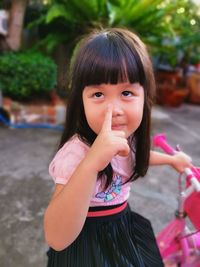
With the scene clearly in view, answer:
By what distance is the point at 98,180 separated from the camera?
105cm

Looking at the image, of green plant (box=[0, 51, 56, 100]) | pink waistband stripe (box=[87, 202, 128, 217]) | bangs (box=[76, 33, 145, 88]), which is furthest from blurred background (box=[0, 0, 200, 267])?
bangs (box=[76, 33, 145, 88])

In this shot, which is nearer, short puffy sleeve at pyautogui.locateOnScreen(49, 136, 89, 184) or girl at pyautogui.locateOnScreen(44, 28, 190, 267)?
girl at pyautogui.locateOnScreen(44, 28, 190, 267)

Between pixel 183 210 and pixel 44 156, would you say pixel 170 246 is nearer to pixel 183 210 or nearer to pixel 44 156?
pixel 183 210

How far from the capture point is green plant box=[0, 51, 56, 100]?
3627 millimetres

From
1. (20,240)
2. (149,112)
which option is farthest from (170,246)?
(20,240)

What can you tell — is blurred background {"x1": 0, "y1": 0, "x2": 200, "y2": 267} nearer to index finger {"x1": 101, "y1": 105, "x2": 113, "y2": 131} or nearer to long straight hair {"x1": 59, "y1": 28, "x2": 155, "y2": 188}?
long straight hair {"x1": 59, "y1": 28, "x2": 155, "y2": 188}

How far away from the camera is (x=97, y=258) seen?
3.49ft

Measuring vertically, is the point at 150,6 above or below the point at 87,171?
above

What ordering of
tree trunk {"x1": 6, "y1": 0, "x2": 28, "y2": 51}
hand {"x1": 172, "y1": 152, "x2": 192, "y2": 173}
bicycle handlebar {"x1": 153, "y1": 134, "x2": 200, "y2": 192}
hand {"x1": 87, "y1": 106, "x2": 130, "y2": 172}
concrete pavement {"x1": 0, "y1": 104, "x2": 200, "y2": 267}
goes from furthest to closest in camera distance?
tree trunk {"x1": 6, "y1": 0, "x2": 28, "y2": 51}, concrete pavement {"x1": 0, "y1": 104, "x2": 200, "y2": 267}, hand {"x1": 172, "y1": 152, "x2": 192, "y2": 173}, bicycle handlebar {"x1": 153, "y1": 134, "x2": 200, "y2": 192}, hand {"x1": 87, "y1": 106, "x2": 130, "y2": 172}

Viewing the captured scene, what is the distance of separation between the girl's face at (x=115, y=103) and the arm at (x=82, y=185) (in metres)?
0.05

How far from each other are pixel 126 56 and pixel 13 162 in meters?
2.10

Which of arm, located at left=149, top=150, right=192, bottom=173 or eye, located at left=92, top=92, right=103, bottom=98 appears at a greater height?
eye, located at left=92, top=92, right=103, bottom=98

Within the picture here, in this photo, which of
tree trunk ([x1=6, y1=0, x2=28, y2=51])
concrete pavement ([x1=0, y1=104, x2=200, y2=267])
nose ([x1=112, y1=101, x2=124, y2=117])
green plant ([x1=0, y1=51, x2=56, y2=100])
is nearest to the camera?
nose ([x1=112, y1=101, x2=124, y2=117])

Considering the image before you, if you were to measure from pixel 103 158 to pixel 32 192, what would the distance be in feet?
5.56
